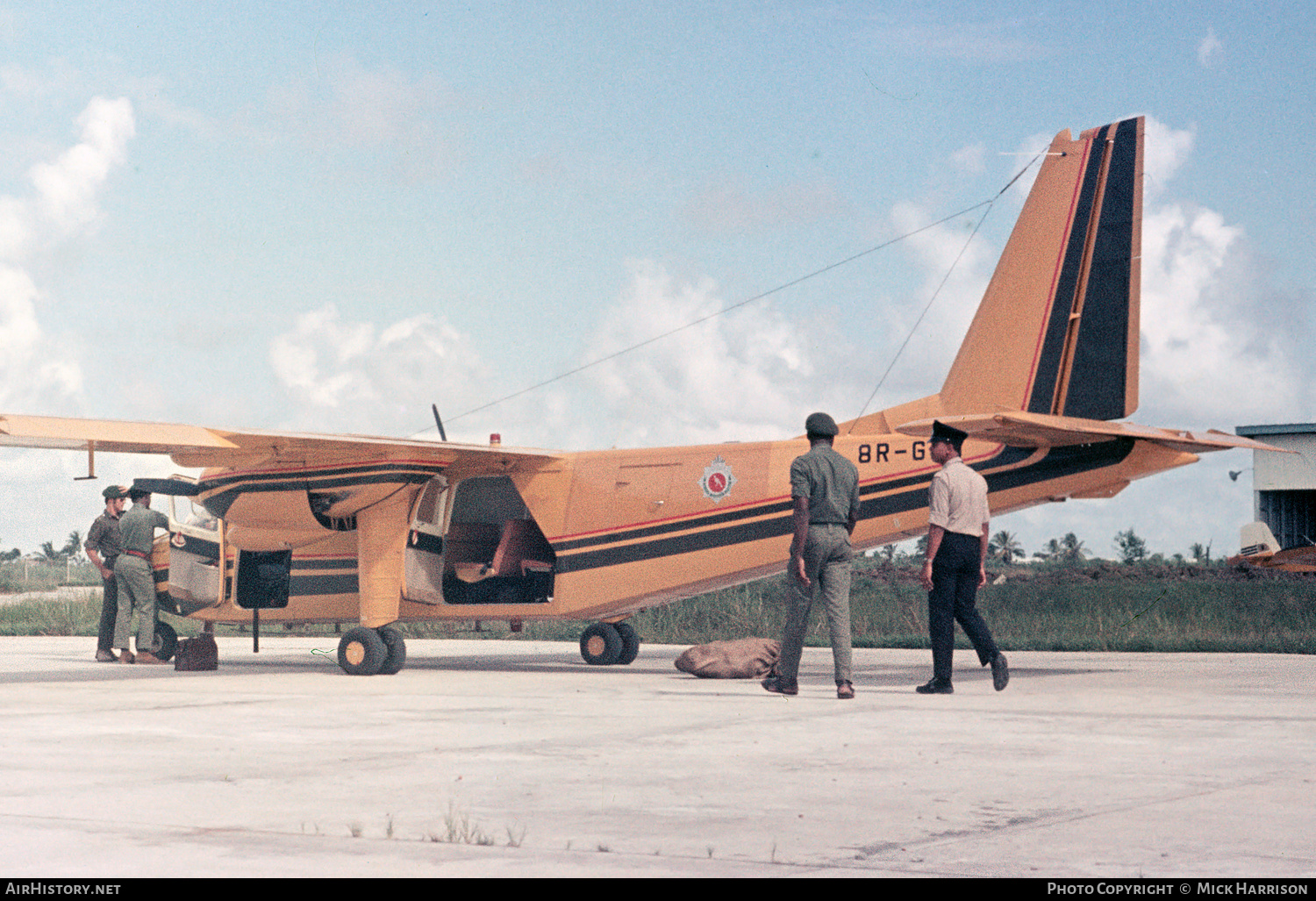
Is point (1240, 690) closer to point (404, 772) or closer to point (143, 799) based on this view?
point (404, 772)

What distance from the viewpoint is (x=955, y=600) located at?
10.9 metres

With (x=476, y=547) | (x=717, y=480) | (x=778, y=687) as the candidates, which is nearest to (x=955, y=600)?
(x=778, y=687)

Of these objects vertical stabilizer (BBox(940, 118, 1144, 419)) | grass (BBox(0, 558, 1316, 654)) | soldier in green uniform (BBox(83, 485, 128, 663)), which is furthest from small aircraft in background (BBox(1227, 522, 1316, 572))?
soldier in green uniform (BBox(83, 485, 128, 663))

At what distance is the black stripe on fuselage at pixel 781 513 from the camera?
12.3 meters

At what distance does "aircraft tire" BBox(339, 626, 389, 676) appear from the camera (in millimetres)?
13867

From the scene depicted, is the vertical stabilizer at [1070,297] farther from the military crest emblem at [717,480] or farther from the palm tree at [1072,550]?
the palm tree at [1072,550]

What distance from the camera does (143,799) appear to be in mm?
5754

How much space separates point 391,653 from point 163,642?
12.5 ft

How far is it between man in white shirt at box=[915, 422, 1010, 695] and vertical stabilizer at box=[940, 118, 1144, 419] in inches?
92.3

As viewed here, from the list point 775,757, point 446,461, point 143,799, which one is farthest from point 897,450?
point 143,799

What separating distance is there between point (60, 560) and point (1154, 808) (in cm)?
9843

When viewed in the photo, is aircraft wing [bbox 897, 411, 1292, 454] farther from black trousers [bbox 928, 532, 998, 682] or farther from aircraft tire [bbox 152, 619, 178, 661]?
aircraft tire [bbox 152, 619, 178, 661]

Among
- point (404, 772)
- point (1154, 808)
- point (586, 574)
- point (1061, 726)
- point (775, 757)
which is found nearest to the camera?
point (1154, 808)

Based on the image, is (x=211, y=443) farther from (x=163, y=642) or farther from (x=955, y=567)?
(x=955, y=567)
